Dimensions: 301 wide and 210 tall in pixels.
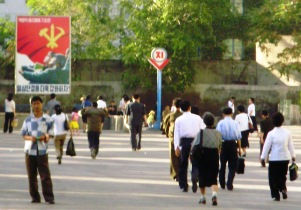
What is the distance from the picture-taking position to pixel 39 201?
1745 centimetres

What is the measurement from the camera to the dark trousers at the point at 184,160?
19812 mm

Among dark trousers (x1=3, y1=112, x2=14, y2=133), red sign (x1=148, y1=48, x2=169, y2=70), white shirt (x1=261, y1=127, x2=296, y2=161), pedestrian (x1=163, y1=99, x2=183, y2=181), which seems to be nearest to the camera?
white shirt (x1=261, y1=127, x2=296, y2=161)

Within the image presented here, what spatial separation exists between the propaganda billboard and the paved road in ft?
28.7

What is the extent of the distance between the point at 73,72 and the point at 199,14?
10.6 meters

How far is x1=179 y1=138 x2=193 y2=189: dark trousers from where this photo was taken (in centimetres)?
1981

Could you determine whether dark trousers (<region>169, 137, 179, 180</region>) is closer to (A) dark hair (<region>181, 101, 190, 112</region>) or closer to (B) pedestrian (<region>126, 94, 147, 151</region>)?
(A) dark hair (<region>181, 101, 190, 112</region>)

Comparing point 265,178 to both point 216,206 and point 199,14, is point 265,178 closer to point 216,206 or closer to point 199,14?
point 216,206

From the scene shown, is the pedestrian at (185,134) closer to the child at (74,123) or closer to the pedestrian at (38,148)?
the pedestrian at (38,148)

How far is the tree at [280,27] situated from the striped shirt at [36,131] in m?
37.4

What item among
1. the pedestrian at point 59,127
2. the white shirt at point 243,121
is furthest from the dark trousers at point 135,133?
the pedestrian at point 59,127

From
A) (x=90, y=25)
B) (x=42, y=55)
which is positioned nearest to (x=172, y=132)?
(x=42, y=55)

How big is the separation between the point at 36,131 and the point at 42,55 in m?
24.4

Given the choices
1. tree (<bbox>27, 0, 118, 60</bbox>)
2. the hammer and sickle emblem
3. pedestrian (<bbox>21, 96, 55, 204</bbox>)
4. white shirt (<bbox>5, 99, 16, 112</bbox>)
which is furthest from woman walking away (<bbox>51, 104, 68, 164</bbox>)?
tree (<bbox>27, 0, 118, 60</bbox>)

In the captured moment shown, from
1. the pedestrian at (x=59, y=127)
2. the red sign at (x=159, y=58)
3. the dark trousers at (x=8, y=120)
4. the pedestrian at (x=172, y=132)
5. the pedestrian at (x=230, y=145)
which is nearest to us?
the pedestrian at (x=230, y=145)
